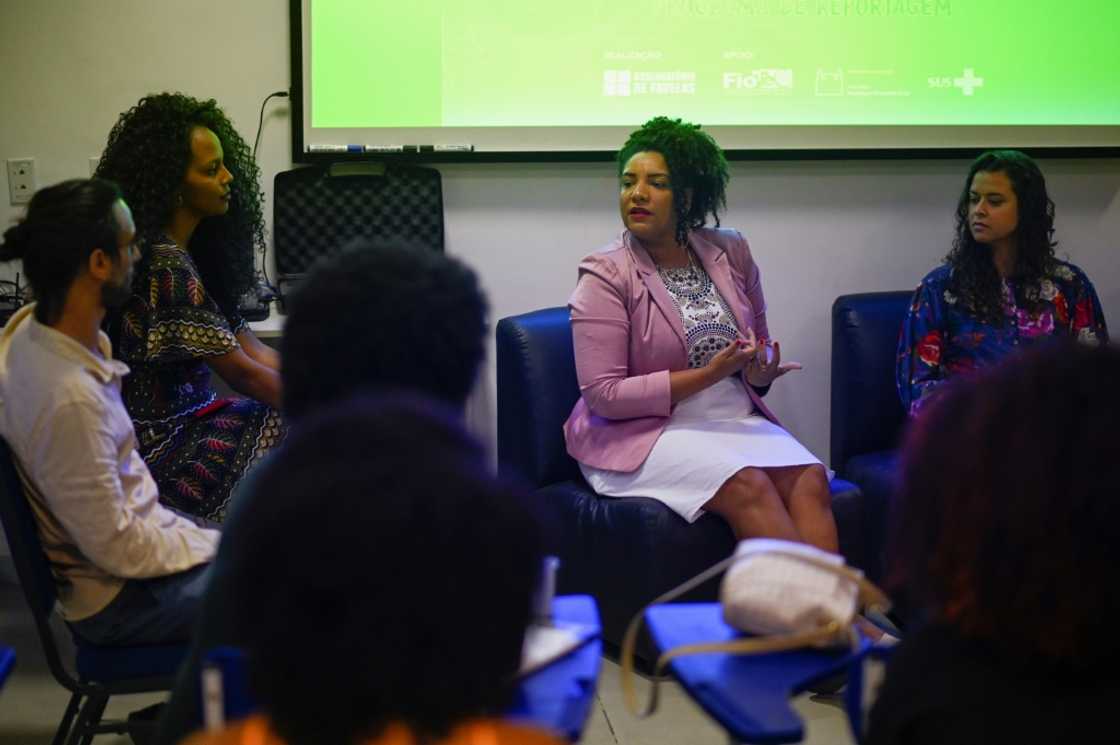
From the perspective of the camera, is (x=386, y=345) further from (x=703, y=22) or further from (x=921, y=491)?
(x=703, y=22)

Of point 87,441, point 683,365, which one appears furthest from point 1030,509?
point 683,365

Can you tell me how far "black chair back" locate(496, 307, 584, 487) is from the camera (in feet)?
9.71

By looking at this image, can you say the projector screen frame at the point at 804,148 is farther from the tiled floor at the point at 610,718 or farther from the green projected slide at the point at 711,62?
the tiled floor at the point at 610,718

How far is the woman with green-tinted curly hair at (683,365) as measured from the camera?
8.68ft

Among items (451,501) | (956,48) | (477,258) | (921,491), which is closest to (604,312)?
(477,258)

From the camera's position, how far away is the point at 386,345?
4.07 feet

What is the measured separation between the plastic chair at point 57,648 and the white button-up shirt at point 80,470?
28mm

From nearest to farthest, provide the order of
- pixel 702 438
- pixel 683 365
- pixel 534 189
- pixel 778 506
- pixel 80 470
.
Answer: pixel 80 470
pixel 778 506
pixel 702 438
pixel 683 365
pixel 534 189

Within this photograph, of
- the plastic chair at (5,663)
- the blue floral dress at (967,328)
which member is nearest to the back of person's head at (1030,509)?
the plastic chair at (5,663)

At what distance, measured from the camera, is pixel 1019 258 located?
305 centimetres

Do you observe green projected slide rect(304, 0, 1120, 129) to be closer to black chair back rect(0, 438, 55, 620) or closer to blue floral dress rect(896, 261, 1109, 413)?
blue floral dress rect(896, 261, 1109, 413)

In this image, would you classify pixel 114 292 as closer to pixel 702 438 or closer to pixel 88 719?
pixel 88 719

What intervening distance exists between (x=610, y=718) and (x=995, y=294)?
148 cm

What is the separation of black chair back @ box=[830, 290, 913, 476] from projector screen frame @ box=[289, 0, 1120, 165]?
49cm
